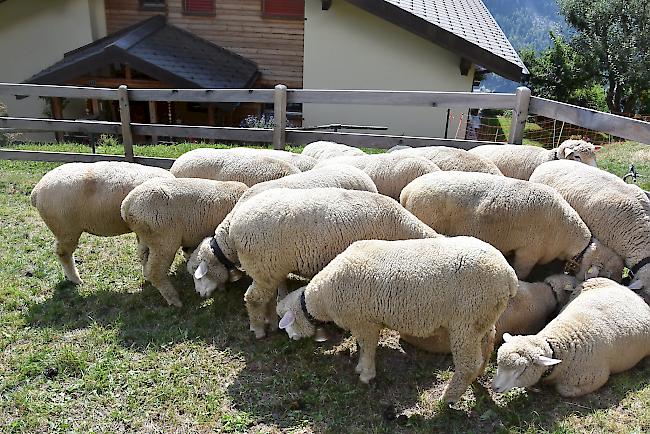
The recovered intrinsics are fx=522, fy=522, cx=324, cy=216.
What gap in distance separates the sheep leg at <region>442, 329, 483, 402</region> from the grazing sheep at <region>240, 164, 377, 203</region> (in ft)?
7.01

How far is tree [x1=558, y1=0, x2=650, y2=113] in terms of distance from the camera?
25.6 metres

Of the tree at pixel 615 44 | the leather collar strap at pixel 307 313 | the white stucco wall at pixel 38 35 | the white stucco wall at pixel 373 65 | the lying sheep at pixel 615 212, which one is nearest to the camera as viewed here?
the leather collar strap at pixel 307 313

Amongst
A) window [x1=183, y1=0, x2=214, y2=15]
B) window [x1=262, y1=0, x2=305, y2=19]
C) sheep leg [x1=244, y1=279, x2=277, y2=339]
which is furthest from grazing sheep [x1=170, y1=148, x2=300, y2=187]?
window [x1=183, y1=0, x2=214, y2=15]

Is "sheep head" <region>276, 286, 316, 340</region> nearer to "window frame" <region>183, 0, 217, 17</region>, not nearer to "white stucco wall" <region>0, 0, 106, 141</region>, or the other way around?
"window frame" <region>183, 0, 217, 17</region>

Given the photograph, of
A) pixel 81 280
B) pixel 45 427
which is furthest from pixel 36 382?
pixel 81 280

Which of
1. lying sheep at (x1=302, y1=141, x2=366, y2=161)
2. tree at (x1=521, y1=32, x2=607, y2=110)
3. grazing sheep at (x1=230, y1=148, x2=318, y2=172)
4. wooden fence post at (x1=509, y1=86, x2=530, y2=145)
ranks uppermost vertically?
wooden fence post at (x1=509, y1=86, x2=530, y2=145)

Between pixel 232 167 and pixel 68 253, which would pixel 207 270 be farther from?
pixel 68 253

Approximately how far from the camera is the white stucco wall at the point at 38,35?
17641 mm

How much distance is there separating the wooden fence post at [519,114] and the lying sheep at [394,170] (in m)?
2.21

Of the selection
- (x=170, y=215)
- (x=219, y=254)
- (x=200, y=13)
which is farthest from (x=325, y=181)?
(x=200, y=13)

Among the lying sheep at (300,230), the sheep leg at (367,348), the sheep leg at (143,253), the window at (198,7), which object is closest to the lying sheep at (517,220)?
the lying sheep at (300,230)

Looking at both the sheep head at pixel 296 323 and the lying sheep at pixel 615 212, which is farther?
the lying sheep at pixel 615 212

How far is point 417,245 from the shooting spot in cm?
400

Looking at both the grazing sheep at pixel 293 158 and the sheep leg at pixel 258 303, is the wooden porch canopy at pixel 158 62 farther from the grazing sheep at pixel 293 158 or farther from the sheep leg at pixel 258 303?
the sheep leg at pixel 258 303
